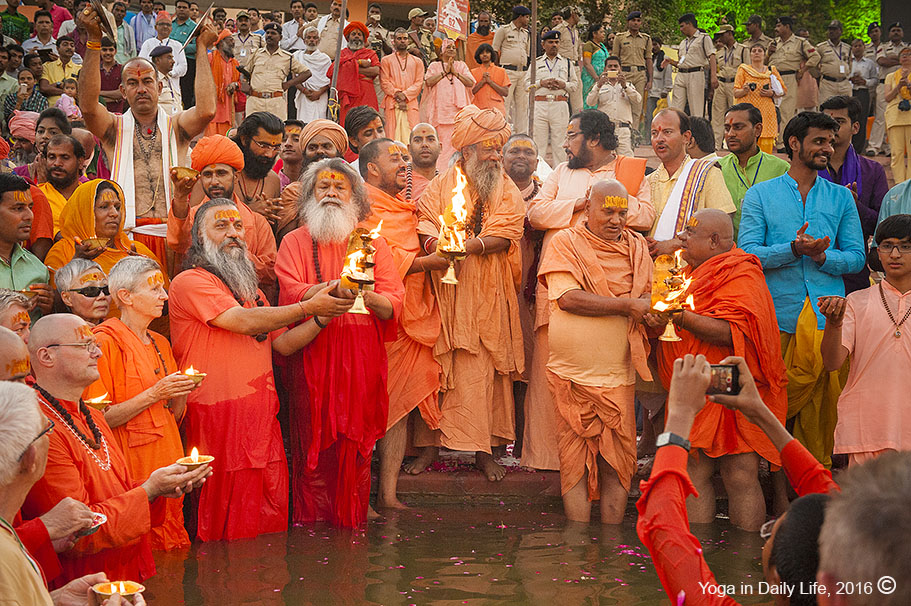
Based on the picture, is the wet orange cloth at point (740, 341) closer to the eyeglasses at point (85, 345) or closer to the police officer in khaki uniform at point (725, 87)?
the eyeglasses at point (85, 345)

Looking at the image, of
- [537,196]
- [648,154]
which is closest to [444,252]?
[537,196]

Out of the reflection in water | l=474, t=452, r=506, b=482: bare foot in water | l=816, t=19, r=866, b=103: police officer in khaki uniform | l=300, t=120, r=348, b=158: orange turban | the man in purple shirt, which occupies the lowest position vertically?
the reflection in water

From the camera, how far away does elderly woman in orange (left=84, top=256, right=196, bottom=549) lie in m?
4.98

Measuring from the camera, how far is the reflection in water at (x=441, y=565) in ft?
15.9

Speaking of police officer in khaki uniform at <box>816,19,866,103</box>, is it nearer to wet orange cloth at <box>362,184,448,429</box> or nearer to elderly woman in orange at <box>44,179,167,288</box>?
wet orange cloth at <box>362,184,448,429</box>

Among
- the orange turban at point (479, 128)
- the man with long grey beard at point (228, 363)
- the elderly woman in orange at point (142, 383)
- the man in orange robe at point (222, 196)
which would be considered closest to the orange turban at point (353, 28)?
the orange turban at point (479, 128)

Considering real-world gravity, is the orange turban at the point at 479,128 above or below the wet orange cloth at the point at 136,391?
above

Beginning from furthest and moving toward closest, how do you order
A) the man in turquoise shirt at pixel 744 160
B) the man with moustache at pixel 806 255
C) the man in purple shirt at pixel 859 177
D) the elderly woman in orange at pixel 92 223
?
1. the man in purple shirt at pixel 859 177
2. the man in turquoise shirt at pixel 744 160
3. the man with moustache at pixel 806 255
4. the elderly woman in orange at pixel 92 223

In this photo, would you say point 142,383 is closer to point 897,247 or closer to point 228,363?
point 228,363

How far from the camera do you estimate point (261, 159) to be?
6.62m

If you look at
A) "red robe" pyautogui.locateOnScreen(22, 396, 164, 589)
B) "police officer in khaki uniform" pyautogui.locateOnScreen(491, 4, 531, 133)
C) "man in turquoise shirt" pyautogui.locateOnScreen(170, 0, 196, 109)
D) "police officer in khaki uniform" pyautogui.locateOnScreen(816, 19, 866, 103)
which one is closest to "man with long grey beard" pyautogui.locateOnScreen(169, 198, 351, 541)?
"red robe" pyautogui.locateOnScreen(22, 396, 164, 589)

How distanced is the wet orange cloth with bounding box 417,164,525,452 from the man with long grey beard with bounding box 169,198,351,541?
115 cm

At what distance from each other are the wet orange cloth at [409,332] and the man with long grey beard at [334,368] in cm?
29

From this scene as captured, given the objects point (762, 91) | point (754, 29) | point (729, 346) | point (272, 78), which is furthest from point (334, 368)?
point (754, 29)
